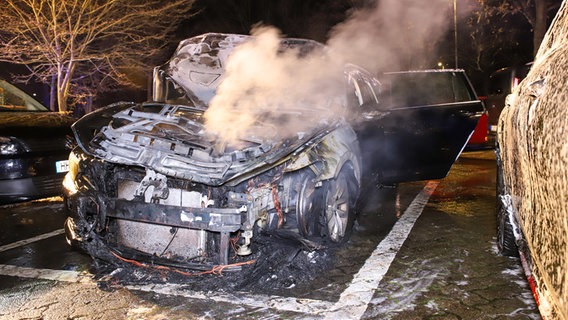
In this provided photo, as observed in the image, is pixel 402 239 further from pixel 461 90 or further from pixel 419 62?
pixel 419 62

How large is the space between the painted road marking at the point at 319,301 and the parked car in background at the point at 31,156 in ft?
4.07

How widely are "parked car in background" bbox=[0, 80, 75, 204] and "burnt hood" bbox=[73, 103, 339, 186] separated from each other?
1160 millimetres

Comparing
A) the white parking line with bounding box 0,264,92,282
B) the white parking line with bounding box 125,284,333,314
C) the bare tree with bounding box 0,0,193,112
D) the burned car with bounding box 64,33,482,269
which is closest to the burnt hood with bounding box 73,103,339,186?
the burned car with bounding box 64,33,482,269

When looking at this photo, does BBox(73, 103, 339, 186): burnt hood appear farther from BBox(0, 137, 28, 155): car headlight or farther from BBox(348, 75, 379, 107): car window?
BBox(0, 137, 28, 155): car headlight

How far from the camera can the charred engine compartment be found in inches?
132

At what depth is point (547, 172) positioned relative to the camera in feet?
6.26

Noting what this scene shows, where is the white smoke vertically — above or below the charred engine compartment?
above

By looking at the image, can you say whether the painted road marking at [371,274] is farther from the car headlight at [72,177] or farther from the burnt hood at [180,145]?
the car headlight at [72,177]

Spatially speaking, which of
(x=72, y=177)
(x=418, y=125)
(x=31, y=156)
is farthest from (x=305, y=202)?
(x=31, y=156)

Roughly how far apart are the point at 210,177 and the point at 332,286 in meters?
1.29

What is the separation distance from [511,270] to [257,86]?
297 cm

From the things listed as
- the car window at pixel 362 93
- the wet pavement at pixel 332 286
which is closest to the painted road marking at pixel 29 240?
the wet pavement at pixel 332 286

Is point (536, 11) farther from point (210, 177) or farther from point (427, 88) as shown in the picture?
point (210, 177)

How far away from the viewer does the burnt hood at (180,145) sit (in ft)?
10.8
